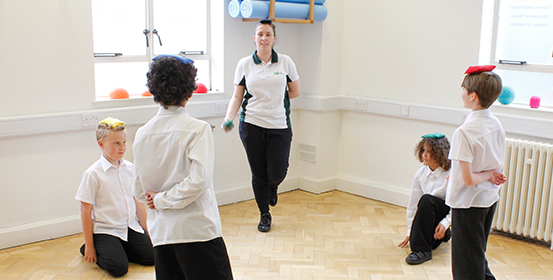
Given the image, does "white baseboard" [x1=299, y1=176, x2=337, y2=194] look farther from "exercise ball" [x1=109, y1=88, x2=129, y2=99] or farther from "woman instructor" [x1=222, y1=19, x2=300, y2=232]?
"exercise ball" [x1=109, y1=88, x2=129, y2=99]

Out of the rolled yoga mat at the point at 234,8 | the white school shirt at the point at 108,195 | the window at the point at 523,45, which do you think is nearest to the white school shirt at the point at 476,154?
the window at the point at 523,45

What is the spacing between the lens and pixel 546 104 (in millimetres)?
3822

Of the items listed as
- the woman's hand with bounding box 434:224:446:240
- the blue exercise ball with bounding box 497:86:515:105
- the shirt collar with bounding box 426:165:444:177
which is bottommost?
the woman's hand with bounding box 434:224:446:240

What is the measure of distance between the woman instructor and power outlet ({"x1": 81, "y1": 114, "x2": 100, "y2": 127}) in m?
0.91

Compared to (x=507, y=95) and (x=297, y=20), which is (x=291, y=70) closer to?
(x=297, y=20)

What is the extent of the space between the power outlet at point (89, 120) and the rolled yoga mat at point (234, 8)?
131 cm

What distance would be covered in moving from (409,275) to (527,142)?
1.29 meters

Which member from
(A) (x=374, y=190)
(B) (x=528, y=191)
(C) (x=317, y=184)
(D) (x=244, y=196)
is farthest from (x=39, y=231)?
(B) (x=528, y=191)

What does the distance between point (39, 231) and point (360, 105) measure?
2.76 meters

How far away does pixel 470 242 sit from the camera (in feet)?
8.05

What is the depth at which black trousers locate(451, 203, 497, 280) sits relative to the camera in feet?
8.04

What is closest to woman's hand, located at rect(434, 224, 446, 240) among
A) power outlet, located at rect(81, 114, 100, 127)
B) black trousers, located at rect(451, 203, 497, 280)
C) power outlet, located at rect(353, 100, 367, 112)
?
black trousers, located at rect(451, 203, 497, 280)

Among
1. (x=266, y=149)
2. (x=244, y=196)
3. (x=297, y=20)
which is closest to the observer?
(x=266, y=149)

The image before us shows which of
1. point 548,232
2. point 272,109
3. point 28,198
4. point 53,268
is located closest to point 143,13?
point 272,109
